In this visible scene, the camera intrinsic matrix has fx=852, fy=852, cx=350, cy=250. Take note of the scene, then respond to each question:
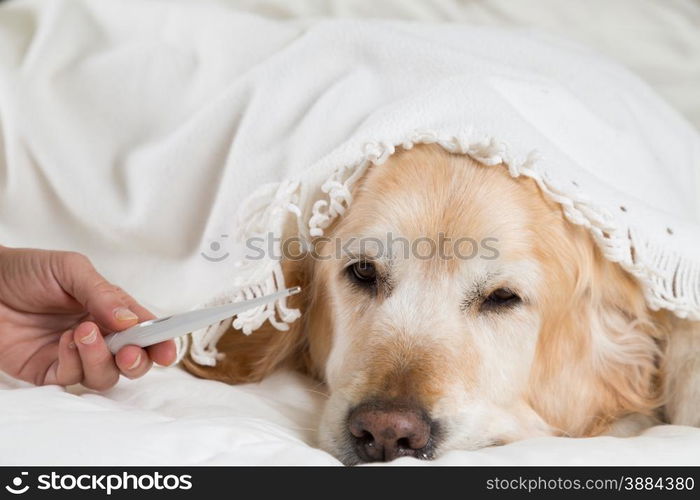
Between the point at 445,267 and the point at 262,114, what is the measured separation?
68 centimetres

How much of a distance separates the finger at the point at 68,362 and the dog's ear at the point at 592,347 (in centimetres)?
97

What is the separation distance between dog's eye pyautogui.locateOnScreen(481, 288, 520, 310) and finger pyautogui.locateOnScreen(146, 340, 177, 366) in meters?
0.65

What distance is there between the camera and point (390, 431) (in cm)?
156

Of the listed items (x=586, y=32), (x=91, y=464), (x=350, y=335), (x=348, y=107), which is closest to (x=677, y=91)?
(x=586, y=32)

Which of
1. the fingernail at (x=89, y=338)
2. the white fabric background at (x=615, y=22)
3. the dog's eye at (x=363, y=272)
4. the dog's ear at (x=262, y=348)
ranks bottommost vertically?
the dog's ear at (x=262, y=348)

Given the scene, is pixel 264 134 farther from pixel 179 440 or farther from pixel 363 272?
pixel 179 440

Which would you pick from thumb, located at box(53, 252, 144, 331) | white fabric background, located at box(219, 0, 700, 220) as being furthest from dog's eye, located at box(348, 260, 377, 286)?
white fabric background, located at box(219, 0, 700, 220)

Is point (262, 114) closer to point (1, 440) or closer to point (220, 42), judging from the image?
point (220, 42)

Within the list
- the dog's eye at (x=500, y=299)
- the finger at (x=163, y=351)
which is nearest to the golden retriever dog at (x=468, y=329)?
the dog's eye at (x=500, y=299)

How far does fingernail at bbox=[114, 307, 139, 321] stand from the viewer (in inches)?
65.7

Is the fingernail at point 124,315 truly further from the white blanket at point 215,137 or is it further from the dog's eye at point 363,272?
the dog's eye at point 363,272

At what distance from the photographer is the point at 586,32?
10.5 ft

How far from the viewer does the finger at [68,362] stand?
1.68 m

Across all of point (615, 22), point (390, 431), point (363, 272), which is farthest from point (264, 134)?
point (615, 22)
